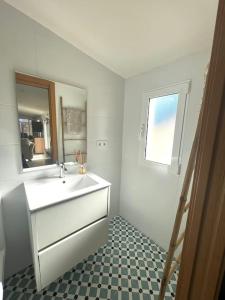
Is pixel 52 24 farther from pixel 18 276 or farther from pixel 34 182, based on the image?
pixel 18 276

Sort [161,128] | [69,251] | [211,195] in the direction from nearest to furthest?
[211,195], [69,251], [161,128]

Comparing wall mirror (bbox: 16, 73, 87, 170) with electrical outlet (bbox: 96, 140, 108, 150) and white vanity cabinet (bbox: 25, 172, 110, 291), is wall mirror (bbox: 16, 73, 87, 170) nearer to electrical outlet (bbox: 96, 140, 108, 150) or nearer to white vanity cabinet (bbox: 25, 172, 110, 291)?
electrical outlet (bbox: 96, 140, 108, 150)

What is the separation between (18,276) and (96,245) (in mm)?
743

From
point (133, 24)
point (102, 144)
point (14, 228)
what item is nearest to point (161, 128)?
point (102, 144)

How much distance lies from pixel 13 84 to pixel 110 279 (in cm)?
189

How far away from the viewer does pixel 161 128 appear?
5.31ft

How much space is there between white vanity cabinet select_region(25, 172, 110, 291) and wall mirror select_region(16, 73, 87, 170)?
0.35 m

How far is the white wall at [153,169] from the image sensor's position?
1.29 m

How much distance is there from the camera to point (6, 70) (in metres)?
1.13

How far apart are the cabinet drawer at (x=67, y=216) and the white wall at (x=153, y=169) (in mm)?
617

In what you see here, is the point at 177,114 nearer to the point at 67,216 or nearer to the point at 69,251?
the point at 67,216

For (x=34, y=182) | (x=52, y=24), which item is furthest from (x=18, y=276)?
(x=52, y=24)

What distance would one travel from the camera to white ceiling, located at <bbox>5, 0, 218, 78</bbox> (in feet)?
3.10

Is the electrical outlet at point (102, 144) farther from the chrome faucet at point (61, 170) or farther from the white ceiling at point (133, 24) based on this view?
the white ceiling at point (133, 24)
